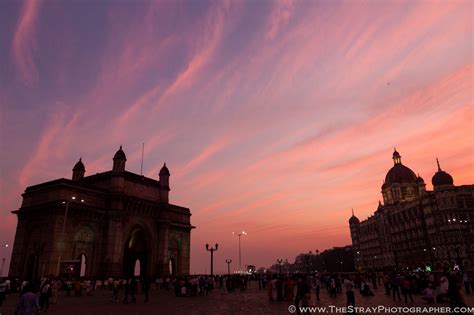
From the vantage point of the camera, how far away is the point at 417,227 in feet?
349

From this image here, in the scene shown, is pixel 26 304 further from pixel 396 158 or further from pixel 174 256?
pixel 396 158

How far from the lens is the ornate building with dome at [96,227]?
43094 millimetres

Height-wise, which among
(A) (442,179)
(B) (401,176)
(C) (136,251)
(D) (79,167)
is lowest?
(C) (136,251)

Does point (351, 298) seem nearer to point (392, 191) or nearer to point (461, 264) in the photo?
point (461, 264)

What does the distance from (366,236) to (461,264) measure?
55.6 metres

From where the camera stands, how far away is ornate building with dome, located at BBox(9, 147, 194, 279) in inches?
1697

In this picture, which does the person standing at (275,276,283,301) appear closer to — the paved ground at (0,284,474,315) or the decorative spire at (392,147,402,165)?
the paved ground at (0,284,474,315)

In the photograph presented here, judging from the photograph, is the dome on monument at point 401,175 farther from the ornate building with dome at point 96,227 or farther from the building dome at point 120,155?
the building dome at point 120,155

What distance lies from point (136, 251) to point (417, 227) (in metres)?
87.3

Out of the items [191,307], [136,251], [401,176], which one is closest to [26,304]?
[191,307]

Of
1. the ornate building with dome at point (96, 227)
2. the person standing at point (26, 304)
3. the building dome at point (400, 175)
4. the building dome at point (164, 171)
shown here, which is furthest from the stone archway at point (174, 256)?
the building dome at point (400, 175)

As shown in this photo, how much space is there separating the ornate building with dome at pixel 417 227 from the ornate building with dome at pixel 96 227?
6868 centimetres

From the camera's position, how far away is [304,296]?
13.8 m

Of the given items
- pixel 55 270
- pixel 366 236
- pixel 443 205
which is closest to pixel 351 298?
pixel 55 270
